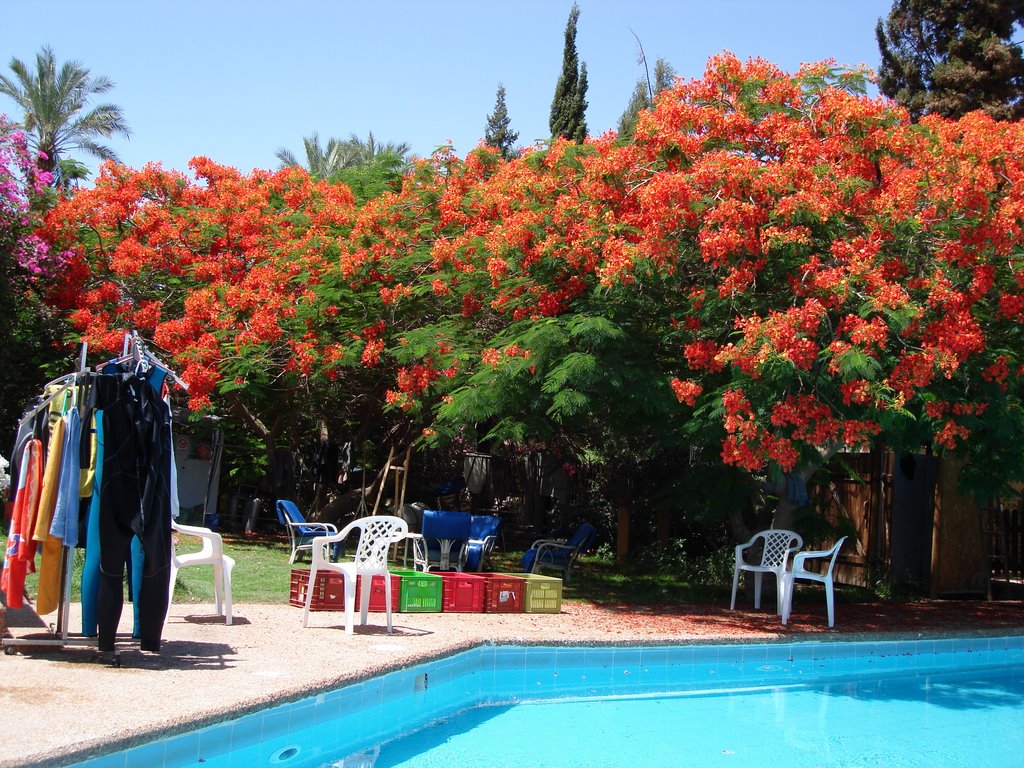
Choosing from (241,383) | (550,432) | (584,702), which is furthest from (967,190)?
(241,383)

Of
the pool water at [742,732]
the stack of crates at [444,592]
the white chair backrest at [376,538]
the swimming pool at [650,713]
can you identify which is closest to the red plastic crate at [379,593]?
the stack of crates at [444,592]

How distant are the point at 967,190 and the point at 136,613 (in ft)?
25.9

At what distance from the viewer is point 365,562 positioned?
813cm

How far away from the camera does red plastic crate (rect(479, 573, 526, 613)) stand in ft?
32.8

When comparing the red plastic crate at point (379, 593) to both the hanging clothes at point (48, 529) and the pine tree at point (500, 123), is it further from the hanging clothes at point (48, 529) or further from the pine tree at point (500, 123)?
the pine tree at point (500, 123)

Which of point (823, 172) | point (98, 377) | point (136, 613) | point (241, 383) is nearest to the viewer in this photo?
point (98, 377)

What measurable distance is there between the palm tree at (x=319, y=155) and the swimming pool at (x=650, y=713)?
97.2 feet

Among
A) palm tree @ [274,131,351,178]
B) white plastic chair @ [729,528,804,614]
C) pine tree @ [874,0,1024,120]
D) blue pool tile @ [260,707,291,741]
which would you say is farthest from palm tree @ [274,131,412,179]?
blue pool tile @ [260,707,291,741]

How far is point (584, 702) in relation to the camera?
786 centimetres

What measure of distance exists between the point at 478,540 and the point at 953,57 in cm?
1729

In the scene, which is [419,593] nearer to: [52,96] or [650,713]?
[650,713]

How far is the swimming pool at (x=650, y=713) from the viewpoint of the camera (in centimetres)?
580

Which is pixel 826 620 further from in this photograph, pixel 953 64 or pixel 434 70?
pixel 953 64

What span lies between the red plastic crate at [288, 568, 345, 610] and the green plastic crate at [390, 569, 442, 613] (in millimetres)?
575
